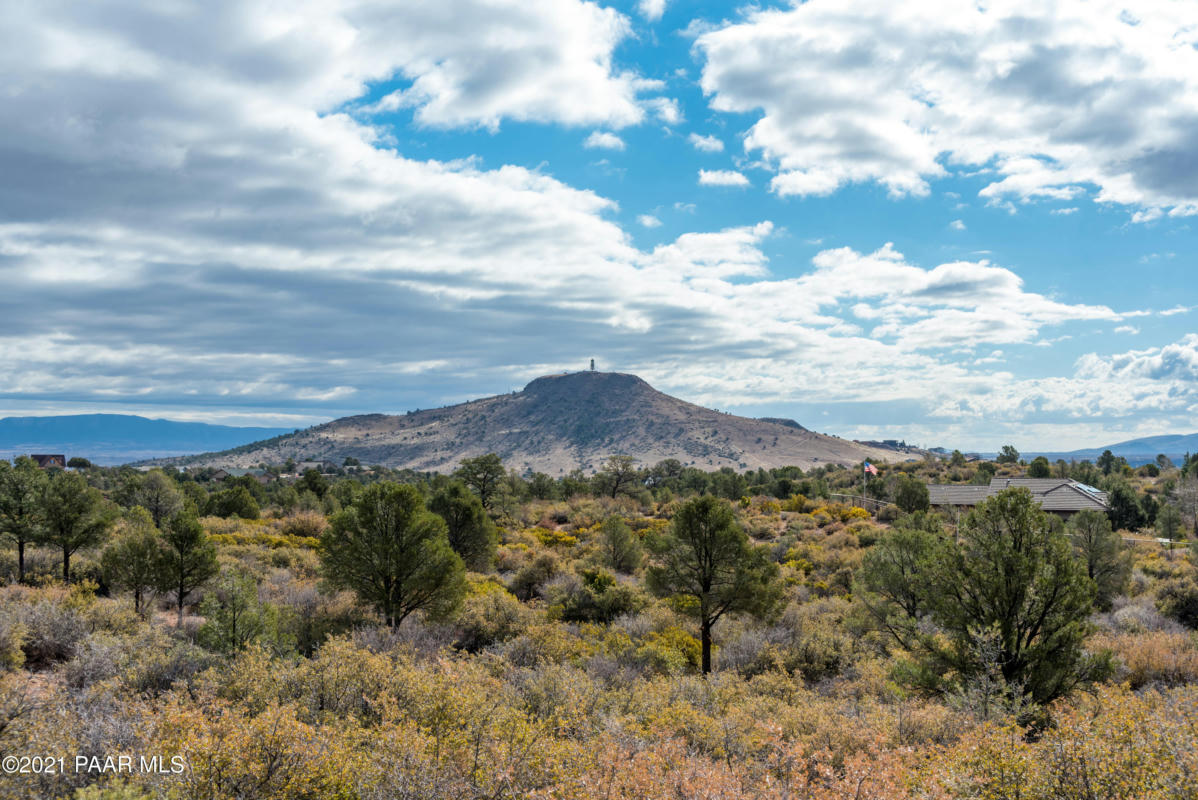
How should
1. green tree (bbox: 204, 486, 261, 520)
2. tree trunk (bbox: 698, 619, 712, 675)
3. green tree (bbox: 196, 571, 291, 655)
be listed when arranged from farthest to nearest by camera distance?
green tree (bbox: 204, 486, 261, 520) → tree trunk (bbox: 698, 619, 712, 675) → green tree (bbox: 196, 571, 291, 655)

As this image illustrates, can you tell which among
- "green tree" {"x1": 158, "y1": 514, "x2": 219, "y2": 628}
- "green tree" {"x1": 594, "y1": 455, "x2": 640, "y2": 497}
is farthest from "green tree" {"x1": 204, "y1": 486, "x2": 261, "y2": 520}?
"green tree" {"x1": 594, "y1": 455, "x2": 640, "y2": 497}

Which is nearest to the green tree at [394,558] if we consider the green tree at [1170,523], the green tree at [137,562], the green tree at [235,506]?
the green tree at [137,562]

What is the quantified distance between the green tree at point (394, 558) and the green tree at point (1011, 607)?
45.4ft

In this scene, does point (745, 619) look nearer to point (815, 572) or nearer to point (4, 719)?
point (815, 572)

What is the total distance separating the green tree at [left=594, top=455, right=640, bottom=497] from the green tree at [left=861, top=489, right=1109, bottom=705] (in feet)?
193

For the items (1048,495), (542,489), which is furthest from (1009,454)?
(542,489)

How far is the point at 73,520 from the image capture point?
964 inches

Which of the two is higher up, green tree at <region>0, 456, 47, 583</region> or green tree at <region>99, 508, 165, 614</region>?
green tree at <region>0, 456, 47, 583</region>

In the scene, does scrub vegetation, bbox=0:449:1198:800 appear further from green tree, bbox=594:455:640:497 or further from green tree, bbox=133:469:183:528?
green tree, bbox=594:455:640:497

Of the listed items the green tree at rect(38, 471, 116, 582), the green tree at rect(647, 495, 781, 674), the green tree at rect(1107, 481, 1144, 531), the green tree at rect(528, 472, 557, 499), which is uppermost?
the green tree at rect(38, 471, 116, 582)

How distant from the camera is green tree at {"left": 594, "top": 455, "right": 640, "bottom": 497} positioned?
2862 inches

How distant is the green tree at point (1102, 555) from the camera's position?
29.0m

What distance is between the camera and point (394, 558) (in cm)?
1975

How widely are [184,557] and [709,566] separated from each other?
17497mm
